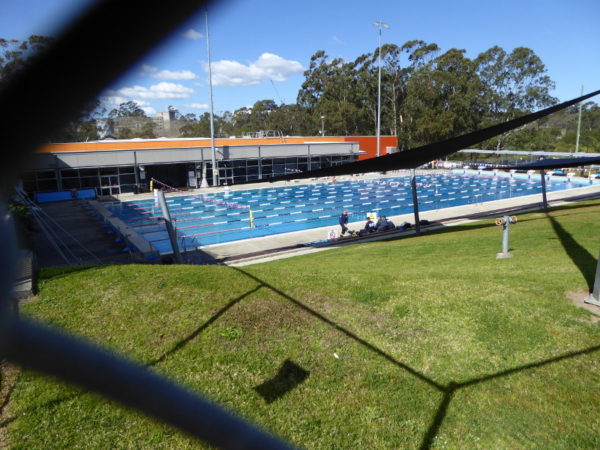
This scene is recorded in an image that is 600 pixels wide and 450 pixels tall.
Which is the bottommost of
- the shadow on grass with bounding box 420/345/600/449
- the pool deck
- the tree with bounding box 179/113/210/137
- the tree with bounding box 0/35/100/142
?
the pool deck

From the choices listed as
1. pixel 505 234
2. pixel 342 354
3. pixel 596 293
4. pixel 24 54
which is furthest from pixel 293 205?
pixel 24 54

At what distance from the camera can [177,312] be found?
527 cm

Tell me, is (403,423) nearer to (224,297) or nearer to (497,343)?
(497,343)

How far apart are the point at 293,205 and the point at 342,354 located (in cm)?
2467

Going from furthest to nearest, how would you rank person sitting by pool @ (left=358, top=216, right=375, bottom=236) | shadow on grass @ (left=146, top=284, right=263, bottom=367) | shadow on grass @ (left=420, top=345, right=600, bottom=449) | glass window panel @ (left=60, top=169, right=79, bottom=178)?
glass window panel @ (left=60, top=169, right=79, bottom=178), person sitting by pool @ (left=358, top=216, right=375, bottom=236), shadow on grass @ (left=146, top=284, right=263, bottom=367), shadow on grass @ (left=420, top=345, right=600, bottom=449)

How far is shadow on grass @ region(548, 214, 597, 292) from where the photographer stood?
682cm

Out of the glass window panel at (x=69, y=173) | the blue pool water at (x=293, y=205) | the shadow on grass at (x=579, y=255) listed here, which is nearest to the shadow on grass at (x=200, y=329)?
the shadow on grass at (x=579, y=255)

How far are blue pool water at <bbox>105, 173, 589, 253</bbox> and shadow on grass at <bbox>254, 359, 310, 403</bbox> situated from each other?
1165 cm

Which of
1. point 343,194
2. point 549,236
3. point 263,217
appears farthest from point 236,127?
point 549,236

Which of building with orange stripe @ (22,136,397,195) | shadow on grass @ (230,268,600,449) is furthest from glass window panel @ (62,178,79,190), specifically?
shadow on grass @ (230,268,600,449)

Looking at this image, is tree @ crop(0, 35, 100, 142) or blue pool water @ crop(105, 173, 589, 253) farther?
blue pool water @ crop(105, 173, 589, 253)

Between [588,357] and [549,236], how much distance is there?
8073mm

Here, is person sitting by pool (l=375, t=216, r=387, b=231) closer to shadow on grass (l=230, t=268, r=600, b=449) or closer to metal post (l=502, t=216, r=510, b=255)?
metal post (l=502, t=216, r=510, b=255)

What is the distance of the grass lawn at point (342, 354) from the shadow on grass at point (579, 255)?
14 cm
